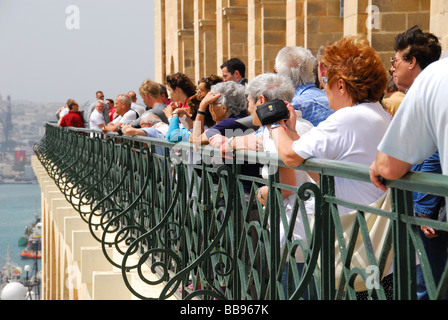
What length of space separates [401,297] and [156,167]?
12.6ft

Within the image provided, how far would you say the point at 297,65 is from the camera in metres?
5.07

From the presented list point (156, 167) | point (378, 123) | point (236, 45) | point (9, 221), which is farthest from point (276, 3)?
point (9, 221)

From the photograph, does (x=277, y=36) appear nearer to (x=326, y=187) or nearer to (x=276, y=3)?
(x=276, y=3)

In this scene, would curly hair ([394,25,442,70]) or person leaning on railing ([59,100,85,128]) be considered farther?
person leaning on railing ([59,100,85,128])

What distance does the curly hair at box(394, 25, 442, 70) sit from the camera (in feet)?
12.9

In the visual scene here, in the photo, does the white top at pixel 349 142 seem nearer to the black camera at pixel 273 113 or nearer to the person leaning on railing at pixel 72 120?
the black camera at pixel 273 113

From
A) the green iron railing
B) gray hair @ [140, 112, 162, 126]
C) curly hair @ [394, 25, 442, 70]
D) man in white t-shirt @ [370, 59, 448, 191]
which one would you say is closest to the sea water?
gray hair @ [140, 112, 162, 126]

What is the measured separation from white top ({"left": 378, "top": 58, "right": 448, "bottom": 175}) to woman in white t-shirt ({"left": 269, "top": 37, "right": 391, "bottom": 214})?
73 cm

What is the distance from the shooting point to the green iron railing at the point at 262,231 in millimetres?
2385

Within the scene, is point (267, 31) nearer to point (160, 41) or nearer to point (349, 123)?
point (349, 123)

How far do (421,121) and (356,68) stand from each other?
1.06m

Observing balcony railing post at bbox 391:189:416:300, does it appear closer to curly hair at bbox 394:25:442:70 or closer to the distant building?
curly hair at bbox 394:25:442:70

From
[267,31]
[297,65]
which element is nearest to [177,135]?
[297,65]
